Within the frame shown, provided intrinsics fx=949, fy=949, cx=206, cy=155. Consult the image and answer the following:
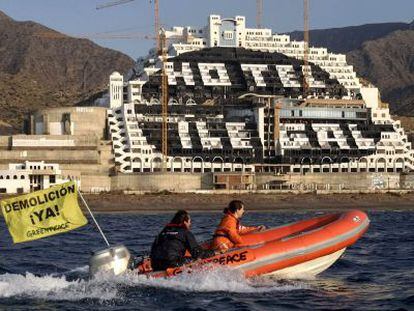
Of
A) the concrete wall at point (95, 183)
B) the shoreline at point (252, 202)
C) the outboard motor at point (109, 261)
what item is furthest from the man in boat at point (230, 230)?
the concrete wall at point (95, 183)

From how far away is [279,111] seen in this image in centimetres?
12594

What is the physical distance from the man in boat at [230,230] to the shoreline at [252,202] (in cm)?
6102

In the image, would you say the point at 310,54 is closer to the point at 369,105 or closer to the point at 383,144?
Answer: the point at 369,105

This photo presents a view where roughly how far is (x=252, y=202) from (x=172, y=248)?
7435 centimetres

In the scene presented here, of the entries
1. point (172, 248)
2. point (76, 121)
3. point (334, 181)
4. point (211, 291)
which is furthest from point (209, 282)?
point (76, 121)

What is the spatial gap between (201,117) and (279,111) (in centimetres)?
1039

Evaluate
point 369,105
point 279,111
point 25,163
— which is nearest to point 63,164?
point 25,163

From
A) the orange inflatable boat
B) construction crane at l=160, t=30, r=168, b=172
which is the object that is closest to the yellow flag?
the orange inflatable boat

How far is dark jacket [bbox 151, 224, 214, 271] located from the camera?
25047mm

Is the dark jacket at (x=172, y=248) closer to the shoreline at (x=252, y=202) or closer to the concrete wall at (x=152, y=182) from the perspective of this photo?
the shoreline at (x=252, y=202)

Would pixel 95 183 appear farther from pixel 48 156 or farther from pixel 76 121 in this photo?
pixel 76 121

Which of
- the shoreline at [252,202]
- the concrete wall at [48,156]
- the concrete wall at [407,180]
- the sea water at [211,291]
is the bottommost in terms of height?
the shoreline at [252,202]

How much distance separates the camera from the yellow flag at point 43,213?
24.7 m

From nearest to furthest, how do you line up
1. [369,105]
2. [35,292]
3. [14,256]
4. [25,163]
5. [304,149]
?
[35,292] < [14,256] < [25,163] < [304,149] < [369,105]
